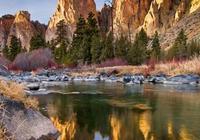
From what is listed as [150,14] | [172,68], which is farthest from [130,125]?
[150,14]

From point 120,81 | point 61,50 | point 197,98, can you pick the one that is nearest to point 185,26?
point 61,50

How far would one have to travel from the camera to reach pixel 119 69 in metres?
49.6

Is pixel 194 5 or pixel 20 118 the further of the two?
pixel 194 5

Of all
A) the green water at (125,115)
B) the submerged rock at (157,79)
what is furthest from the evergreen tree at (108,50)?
A: the green water at (125,115)

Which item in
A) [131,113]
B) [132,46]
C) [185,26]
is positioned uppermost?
[185,26]

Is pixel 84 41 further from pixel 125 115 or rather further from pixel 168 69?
pixel 125 115

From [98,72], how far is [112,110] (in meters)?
31.8

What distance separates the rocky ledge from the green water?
74 cm

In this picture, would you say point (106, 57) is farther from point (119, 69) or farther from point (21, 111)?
point (21, 111)

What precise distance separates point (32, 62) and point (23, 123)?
58.0 metres

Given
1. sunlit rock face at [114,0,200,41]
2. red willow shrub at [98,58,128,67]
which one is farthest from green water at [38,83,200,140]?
sunlit rock face at [114,0,200,41]

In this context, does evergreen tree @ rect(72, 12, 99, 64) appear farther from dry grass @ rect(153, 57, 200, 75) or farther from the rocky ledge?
the rocky ledge

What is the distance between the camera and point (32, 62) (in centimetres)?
6912

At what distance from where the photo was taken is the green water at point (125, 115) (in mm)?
13734
